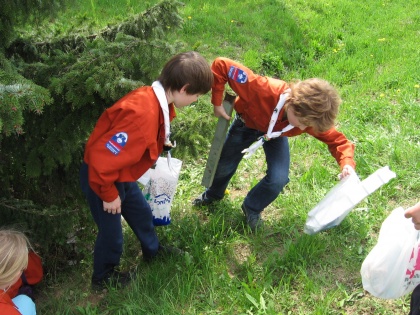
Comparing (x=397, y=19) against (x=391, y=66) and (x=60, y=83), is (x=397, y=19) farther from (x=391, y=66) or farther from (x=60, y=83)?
(x=60, y=83)

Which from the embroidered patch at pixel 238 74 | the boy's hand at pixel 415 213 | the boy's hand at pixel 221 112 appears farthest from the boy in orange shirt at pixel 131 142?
the boy's hand at pixel 415 213

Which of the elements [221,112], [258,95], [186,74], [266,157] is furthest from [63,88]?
[266,157]

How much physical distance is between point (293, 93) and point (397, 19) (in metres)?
5.42

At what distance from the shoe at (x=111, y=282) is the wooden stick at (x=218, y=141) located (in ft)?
2.94

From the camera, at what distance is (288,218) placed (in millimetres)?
3484

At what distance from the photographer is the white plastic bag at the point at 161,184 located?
279cm

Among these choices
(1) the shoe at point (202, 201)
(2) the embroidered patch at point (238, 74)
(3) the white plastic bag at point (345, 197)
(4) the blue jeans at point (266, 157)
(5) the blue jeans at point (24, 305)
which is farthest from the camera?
(1) the shoe at point (202, 201)

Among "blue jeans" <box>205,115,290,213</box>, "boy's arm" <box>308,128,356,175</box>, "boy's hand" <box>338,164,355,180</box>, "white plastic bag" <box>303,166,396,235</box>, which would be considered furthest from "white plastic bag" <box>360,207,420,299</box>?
"blue jeans" <box>205,115,290,213</box>

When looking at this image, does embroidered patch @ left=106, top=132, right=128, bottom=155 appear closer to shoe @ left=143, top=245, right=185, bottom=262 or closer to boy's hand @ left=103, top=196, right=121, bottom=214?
boy's hand @ left=103, top=196, right=121, bottom=214

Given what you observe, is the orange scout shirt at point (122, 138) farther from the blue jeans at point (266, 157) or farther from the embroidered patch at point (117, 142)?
the blue jeans at point (266, 157)

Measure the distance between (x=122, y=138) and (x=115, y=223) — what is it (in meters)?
0.64

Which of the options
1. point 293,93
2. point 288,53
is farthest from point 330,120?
point 288,53

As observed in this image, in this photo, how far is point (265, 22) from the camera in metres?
6.70

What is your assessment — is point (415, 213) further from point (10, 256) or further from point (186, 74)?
point (10, 256)
